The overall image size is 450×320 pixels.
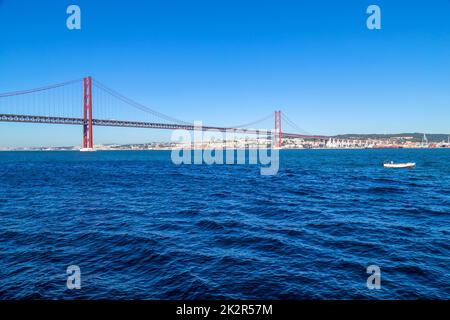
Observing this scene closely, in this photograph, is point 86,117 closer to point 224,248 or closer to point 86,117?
point 86,117

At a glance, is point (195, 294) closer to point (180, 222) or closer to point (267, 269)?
point (267, 269)

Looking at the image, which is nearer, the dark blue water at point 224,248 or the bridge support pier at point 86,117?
the dark blue water at point 224,248

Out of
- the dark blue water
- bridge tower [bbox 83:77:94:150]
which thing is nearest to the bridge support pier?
bridge tower [bbox 83:77:94:150]

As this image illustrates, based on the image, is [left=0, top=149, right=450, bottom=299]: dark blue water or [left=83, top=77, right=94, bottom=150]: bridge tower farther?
[left=83, top=77, right=94, bottom=150]: bridge tower

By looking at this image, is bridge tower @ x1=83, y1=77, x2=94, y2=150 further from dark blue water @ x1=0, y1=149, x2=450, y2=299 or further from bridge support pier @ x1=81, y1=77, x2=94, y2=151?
dark blue water @ x1=0, y1=149, x2=450, y2=299

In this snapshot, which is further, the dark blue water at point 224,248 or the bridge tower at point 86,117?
the bridge tower at point 86,117

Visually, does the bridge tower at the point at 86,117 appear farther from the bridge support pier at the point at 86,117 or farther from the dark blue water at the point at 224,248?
the dark blue water at the point at 224,248

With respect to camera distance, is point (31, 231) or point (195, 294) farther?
point (31, 231)

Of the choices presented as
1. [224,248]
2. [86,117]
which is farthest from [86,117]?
[224,248]

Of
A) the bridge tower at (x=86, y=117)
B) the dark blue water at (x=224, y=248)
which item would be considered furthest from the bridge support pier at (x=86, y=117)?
the dark blue water at (x=224, y=248)

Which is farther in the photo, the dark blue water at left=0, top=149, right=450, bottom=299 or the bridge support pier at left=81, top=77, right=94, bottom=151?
the bridge support pier at left=81, top=77, right=94, bottom=151
